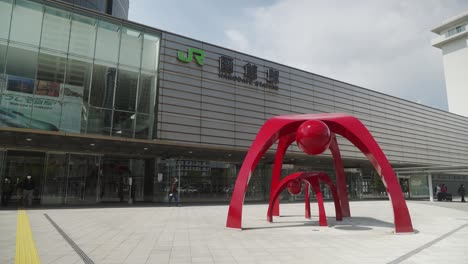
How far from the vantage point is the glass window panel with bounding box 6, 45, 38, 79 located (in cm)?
1784

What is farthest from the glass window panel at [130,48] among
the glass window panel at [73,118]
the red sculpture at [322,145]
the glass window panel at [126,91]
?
the red sculpture at [322,145]

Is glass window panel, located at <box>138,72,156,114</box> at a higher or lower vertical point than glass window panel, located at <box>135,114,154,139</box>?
higher

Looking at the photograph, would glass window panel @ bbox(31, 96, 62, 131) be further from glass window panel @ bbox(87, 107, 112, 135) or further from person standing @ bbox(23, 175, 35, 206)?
person standing @ bbox(23, 175, 35, 206)

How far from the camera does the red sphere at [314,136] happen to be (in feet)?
31.5

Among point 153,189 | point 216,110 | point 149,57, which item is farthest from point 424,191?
point 149,57

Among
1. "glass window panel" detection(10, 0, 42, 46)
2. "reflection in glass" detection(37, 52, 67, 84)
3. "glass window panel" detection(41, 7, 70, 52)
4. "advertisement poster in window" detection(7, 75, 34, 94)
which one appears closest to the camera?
"advertisement poster in window" detection(7, 75, 34, 94)

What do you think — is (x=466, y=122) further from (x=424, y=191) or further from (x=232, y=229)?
(x=232, y=229)

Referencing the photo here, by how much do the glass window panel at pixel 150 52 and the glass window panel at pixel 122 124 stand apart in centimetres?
371

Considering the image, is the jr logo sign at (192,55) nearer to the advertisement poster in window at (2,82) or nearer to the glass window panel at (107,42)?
the glass window panel at (107,42)

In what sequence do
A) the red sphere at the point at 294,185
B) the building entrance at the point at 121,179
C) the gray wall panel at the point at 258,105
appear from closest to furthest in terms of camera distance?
the red sphere at the point at 294,185 < the gray wall panel at the point at 258,105 < the building entrance at the point at 121,179

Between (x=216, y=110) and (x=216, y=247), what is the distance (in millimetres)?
18258

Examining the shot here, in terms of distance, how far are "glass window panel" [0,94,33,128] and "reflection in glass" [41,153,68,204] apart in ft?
16.1

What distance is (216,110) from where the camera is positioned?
2550 centimetres

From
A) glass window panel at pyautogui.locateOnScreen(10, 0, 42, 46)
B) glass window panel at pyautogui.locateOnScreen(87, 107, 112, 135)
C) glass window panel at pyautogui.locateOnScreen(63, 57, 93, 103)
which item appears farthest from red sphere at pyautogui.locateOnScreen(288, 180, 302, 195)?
glass window panel at pyautogui.locateOnScreen(10, 0, 42, 46)
